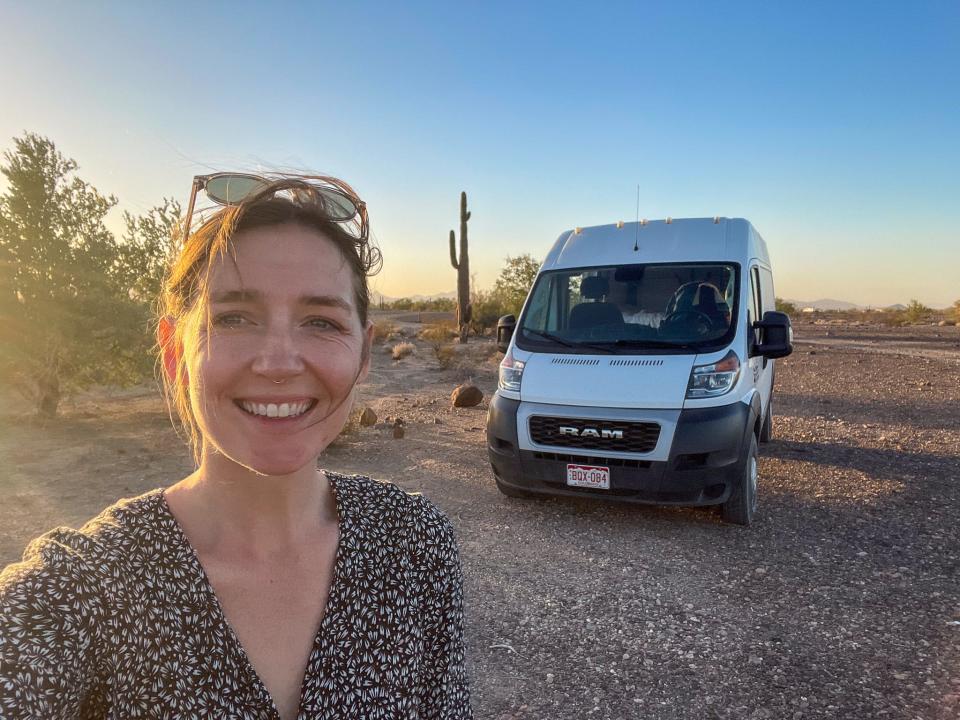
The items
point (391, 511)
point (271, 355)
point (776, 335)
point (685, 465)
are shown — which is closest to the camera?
point (271, 355)

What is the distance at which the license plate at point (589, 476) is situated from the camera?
4.70m

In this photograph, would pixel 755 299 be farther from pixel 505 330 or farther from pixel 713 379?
pixel 505 330

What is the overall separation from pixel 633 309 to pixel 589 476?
5.50 ft

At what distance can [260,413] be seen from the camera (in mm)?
1080

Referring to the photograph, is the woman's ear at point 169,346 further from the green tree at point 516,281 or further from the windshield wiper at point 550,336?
the green tree at point 516,281

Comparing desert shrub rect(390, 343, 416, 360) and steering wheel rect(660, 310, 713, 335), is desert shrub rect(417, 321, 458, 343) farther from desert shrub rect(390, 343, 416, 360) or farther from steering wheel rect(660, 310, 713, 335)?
steering wheel rect(660, 310, 713, 335)

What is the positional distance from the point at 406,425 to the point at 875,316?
4441 centimetres

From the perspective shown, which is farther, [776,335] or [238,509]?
[776,335]

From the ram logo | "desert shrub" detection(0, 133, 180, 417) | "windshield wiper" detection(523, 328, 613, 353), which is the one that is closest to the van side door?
"windshield wiper" detection(523, 328, 613, 353)

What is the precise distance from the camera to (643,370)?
15.7 feet

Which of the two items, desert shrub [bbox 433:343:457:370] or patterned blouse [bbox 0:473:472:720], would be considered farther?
desert shrub [bbox 433:343:457:370]

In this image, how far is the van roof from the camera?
18.2 ft

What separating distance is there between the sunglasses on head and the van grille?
3.70 metres

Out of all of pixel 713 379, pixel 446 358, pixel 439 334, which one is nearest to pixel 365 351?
pixel 713 379
